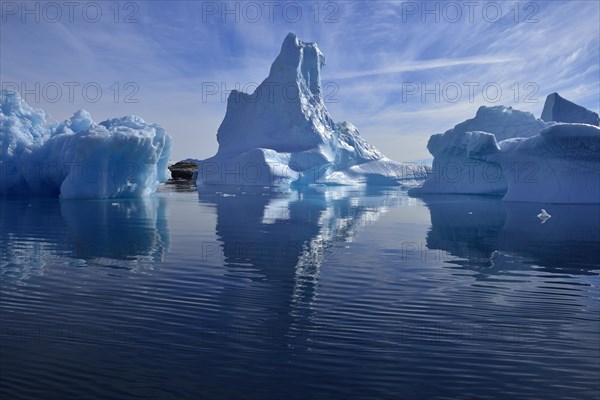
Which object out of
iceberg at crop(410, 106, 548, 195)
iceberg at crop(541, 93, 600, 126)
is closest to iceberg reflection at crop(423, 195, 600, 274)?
iceberg at crop(410, 106, 548, 195)

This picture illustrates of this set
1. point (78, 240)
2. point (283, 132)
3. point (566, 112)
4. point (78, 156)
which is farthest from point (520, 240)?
point (283, 132)

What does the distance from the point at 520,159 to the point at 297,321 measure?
27.2m

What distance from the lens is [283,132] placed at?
62.1m

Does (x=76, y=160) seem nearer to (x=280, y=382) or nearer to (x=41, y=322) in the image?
(x=41, y=322)

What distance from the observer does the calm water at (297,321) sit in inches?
159

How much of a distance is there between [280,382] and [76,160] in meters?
26.0

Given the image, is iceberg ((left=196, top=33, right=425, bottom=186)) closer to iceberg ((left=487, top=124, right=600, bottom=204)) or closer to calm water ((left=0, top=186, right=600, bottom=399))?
iceberg ((left=487, top=124, right=600, bottom=204))

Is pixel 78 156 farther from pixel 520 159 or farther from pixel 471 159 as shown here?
pixel 471 159

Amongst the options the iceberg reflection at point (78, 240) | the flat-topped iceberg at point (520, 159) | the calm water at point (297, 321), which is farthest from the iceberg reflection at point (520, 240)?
the iceberg reflection at point (78, 240)

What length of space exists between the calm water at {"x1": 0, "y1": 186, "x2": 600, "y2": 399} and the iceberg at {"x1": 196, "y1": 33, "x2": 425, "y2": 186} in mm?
44911

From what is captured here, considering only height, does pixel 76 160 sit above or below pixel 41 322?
above

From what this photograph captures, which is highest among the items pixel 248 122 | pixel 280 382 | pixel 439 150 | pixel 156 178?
pixel 248 122

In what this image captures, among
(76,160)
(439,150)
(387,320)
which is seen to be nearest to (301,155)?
(439,150)

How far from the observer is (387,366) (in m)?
4.39
